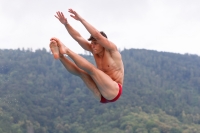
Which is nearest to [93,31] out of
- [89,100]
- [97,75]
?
[97,75]

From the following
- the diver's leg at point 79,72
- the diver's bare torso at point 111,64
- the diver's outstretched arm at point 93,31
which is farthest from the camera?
the diver's bare torso at point 111,64

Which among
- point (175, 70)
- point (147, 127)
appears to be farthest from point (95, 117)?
point (175, 70)

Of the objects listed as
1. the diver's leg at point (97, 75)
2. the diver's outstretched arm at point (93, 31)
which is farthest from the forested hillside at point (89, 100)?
the diver's outstretched arm at point (93, 31)

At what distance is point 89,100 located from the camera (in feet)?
313

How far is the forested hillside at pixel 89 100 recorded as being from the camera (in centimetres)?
7612

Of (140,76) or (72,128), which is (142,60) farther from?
(72,128)

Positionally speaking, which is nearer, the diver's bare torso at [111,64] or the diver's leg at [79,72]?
the diver's leg at [79,72]

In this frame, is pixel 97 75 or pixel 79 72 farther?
pixel 79 72

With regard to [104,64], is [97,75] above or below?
below

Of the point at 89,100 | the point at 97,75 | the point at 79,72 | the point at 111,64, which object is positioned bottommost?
the point at 97,75

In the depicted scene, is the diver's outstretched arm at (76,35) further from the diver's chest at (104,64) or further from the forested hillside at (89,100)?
the forested hillside at (89,100)

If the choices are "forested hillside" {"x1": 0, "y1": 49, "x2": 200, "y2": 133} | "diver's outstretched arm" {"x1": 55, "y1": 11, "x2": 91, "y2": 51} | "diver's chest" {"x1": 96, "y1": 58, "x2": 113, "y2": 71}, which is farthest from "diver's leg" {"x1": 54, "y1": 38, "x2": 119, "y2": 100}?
"forested hillside" {"x1": 0, "y1": 49, "x2": 200, "y2": 133}

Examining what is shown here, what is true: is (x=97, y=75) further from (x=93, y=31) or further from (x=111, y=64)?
(x=93, y=31)

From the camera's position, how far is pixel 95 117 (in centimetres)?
8500
